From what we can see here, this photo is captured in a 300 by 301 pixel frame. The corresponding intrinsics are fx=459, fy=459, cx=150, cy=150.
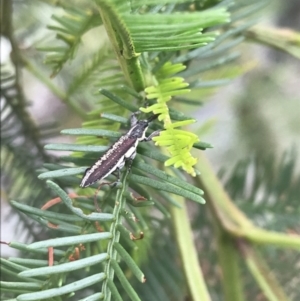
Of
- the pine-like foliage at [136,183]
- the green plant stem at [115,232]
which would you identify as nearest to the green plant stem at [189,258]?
the pine-like foliage at [136,183]

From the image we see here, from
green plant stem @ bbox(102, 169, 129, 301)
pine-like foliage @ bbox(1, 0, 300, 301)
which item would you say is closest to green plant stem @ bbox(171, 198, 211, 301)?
pine-like foliage @ bbox(1, 0, 300, 301)

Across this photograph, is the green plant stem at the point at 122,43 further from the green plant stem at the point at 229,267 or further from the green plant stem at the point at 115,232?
the green plant stem at the point at 229,267

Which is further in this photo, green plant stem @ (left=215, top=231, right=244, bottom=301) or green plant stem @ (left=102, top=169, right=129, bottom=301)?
green plant stem @ (left=215, top=231, right=244, bottom=301)

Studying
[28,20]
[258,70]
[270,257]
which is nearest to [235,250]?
[270,257]

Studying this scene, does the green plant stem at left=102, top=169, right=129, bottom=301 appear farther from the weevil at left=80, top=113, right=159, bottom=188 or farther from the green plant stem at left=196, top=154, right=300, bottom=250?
the green plant stem at left=196, top=154, right=300, bottom=250

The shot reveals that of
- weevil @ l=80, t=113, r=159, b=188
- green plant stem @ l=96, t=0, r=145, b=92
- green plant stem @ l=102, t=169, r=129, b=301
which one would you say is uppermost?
green plant stem @ l=96, t=0, r=145, b=92

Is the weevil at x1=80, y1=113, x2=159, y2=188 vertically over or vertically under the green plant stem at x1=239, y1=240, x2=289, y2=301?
over
